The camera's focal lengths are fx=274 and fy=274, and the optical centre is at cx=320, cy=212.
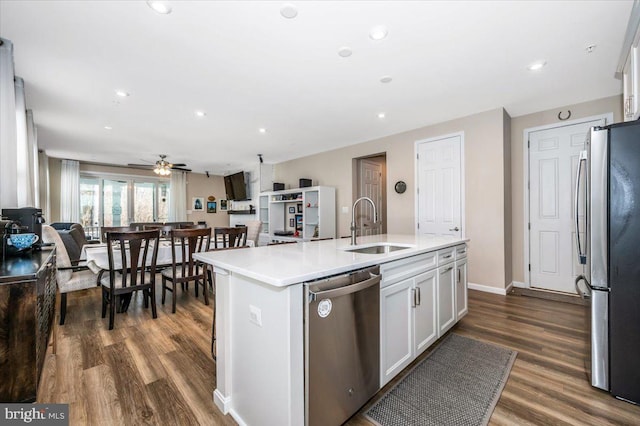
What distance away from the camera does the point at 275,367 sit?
127 centimetres

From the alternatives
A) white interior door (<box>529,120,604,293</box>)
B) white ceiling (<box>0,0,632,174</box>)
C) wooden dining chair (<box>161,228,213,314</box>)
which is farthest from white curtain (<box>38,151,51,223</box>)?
white interior door (<box>529,120,604,293</box>)

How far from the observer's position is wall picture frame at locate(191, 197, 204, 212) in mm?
9031

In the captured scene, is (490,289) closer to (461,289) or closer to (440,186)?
(461,289)

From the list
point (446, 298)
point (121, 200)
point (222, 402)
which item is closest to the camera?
point (222, 402)

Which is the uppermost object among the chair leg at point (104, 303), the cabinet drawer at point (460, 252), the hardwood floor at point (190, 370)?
the cabinet drawer at point (460, 252)

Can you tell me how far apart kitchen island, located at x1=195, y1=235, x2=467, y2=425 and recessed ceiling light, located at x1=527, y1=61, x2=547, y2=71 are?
2.37 meters

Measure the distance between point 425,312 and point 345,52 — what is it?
90.2 inches

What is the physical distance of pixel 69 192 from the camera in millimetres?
6934

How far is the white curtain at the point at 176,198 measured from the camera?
27.9ft

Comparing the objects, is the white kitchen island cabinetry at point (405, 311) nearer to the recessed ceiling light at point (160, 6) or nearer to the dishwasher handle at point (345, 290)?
the dishwasher handle at point (345, 290)

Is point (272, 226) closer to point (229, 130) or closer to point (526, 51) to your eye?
point (229, 130)

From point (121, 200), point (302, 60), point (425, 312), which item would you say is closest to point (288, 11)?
point (302, 60)

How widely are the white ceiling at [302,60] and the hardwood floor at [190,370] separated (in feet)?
8.43

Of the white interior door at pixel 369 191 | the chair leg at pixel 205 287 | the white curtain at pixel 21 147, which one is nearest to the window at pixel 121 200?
the white curtain at pixel 21 147
